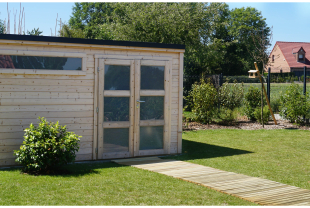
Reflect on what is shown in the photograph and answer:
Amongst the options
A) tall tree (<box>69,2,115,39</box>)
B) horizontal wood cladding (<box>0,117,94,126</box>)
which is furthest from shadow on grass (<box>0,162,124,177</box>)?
tall tree (<box>69,2,115,39</box>)

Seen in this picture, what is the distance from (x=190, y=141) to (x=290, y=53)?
3443 cm

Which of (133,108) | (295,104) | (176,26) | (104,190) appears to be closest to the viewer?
(104,190)

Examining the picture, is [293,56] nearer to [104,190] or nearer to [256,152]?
[256,152]

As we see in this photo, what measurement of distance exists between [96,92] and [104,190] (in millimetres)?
2850

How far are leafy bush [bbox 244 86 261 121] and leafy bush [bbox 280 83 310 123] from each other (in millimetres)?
1039

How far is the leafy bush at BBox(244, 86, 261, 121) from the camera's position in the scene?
1275 centimetres

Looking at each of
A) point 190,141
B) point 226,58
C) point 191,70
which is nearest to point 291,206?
point 190,141

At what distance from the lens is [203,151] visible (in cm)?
792

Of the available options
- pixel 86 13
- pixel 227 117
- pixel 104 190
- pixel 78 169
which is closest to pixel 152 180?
pixel 104 190

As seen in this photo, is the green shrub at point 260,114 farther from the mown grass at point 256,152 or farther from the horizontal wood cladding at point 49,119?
the horizontal wood cladding at point 49,119

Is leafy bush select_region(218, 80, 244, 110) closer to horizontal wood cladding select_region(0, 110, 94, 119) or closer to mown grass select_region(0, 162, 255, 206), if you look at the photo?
horizontal wood cladding select_region(0, 110, 94, 119)

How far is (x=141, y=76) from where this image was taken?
7258 mm

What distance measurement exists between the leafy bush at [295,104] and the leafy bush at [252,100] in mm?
1039

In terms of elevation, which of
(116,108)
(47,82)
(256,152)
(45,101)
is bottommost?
(256,152)
